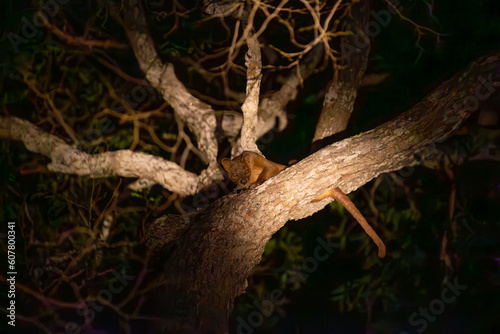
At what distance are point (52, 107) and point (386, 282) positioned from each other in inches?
119

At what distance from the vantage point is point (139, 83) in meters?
3.37

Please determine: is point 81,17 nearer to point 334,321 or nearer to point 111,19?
point 111,19

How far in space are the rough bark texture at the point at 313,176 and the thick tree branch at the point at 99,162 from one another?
796mm

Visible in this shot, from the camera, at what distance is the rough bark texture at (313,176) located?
6.64 ft

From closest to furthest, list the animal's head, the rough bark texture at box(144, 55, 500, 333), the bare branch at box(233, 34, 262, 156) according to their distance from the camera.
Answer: the rough bark texture at box(144, 55, 500, 333)
the animal's head
the bare branch at box(233, 34, 262, 156)

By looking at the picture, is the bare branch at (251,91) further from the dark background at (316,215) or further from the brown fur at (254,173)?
the dark background at (316,215)

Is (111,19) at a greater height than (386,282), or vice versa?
(111,19)

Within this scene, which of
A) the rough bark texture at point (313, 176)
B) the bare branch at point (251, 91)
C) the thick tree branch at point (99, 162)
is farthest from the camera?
the thick tree branch at point (99, 162)

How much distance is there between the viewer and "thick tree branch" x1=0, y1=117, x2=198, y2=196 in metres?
2.94

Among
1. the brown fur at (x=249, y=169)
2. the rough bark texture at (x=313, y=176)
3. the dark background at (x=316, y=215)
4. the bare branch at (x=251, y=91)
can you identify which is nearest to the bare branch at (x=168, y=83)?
the dark background at (x=316, y=215)

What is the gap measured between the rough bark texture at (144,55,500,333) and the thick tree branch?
796mm

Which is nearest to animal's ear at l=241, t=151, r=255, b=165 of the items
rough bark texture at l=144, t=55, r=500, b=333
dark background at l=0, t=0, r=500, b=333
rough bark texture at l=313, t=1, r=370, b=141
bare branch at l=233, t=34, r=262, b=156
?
rough bark texture at l=144, t=55, r=500, b=333

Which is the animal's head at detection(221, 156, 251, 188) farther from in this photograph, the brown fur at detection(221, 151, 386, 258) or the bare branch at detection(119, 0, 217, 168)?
the bare branch at detection(119, 0, 217, 168)

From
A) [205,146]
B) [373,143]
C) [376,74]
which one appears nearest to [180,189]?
[205,146]
